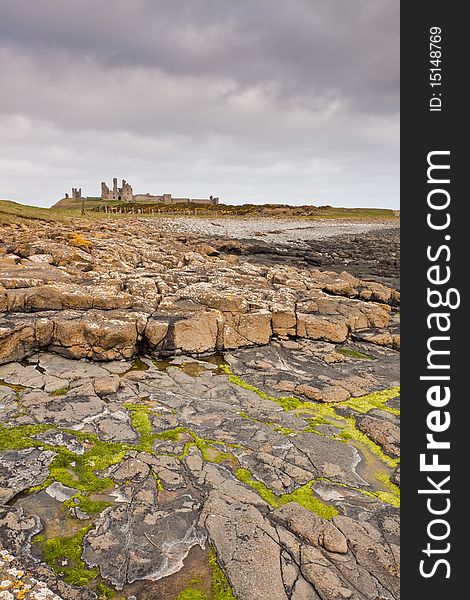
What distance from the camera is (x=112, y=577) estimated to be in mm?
5320

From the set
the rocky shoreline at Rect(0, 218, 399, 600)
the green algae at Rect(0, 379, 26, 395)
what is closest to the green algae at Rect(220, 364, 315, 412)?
the rocky shoreline at Rect(0, 218, 399, 600)

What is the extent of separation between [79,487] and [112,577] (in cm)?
205

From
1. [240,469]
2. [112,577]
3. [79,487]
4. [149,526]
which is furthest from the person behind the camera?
[240,469]

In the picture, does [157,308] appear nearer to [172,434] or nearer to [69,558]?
[172,434]

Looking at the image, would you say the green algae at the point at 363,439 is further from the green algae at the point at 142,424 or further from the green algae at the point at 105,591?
the green algae at the point at 105,591

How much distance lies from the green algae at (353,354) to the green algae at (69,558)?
11317 mm

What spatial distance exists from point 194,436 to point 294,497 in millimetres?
2701

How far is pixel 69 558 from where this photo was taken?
5543mm

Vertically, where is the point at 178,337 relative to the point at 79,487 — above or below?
above

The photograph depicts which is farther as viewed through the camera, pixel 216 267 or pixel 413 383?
pixel 216 267

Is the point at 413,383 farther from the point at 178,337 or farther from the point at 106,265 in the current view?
the point at 106,265

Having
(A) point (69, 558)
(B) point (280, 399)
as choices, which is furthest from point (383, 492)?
(A) point (69, 558)

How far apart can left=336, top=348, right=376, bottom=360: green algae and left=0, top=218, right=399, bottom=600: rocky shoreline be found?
0.08m

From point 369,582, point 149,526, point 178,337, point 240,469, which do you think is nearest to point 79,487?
point 149,526
